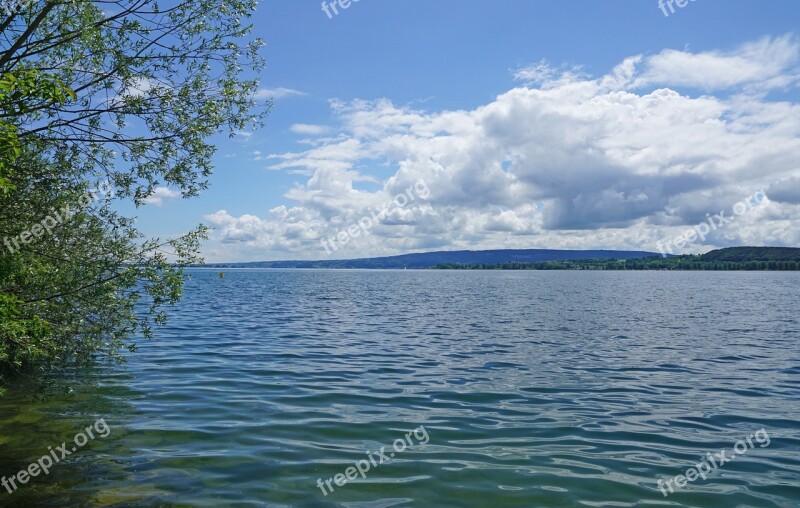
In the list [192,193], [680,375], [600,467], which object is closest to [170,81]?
[192,193]

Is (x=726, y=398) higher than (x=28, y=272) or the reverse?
the reverse

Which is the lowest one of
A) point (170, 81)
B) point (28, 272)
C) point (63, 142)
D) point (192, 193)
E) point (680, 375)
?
point (680, 375)

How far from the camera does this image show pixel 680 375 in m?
25.1

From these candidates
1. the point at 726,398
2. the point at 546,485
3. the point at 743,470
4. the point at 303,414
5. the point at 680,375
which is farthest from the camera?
the point at 680,375

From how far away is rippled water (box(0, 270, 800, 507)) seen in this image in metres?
12.5

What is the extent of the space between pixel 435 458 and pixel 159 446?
7904mm

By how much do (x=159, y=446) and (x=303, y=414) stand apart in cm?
480

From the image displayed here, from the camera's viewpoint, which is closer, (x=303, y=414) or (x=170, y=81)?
(x=170, y=81)

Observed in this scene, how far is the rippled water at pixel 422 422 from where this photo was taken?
12469mm

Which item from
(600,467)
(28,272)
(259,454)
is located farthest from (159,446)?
(600,467)

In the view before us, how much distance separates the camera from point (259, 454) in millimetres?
14727

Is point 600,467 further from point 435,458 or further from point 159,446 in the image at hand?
point 159,446

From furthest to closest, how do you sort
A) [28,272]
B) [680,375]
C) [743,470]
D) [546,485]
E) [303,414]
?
[680,375], [303,414], [28,272], [743,470], [546,485]

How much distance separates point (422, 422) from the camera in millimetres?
17734
